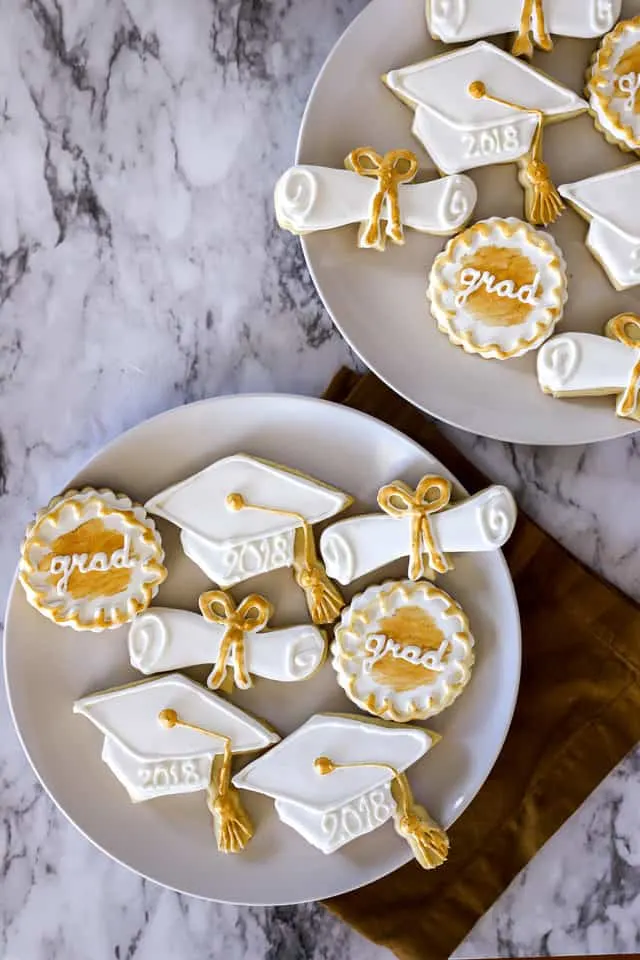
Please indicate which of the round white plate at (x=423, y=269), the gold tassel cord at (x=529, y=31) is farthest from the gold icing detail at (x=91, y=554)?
the gold tassel cord at (x=529, y=31)

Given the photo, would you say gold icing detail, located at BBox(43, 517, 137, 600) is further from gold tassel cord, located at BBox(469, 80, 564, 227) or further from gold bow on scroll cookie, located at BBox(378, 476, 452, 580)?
gold tassel cord, located at BBox(469, 80, 564, 227)

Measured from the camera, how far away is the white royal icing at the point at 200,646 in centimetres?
99

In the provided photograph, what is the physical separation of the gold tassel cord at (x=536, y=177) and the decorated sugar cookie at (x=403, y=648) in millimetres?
417

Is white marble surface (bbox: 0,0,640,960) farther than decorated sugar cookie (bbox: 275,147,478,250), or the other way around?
white marble surface (bbox: 0,0,640,960)

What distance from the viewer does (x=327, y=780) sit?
1.00 meters

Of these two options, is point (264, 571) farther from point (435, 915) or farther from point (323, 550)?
point (435, 915)

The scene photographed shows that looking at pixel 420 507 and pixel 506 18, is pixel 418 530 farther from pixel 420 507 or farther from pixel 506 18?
pixel 506 18

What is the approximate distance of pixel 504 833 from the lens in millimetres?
1070

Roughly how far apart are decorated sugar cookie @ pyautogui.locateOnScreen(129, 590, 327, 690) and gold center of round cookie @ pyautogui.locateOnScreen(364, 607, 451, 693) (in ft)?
0.24

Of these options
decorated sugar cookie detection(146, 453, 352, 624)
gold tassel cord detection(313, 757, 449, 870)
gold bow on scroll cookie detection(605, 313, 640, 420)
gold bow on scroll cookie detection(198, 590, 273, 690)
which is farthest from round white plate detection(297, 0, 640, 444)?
gold tassel cord detection(313, 757, 449, 870)

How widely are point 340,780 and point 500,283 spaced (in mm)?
560

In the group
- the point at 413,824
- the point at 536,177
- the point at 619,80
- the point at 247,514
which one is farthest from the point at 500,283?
the point at 413,824

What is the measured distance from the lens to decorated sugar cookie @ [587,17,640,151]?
3.16 feet

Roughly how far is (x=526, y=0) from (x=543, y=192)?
20 cm
